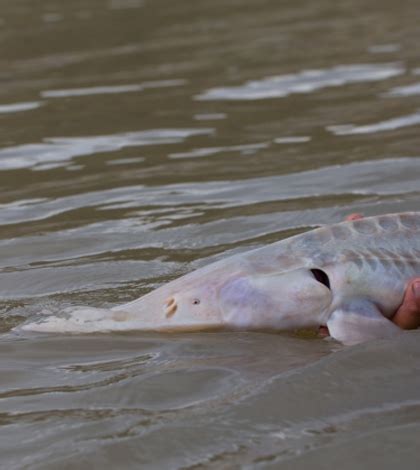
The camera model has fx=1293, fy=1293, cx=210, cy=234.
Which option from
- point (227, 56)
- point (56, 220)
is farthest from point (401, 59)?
point (56, 220)

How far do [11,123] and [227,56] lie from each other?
9.77 feet

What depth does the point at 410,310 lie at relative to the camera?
5.05 m

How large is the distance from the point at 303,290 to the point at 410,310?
1.40 ft

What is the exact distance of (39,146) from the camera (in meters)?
9.37

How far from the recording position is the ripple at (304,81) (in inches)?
423

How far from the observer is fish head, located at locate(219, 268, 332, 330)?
5035 mm

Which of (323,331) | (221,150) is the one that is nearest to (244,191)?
(221,150)

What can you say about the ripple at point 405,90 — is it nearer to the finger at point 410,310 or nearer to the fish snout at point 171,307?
the finger at point 410,310

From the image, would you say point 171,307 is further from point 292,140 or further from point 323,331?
point 292,140

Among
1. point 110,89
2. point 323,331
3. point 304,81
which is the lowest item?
point 323,331

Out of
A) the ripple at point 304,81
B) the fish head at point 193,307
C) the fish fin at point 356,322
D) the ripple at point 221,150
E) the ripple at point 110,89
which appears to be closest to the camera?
the fish fin at point 356,322

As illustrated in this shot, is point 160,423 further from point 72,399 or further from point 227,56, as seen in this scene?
point 227,56

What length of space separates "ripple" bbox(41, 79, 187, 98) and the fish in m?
6.02

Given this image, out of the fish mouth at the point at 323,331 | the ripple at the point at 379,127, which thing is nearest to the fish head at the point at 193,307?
the fish mouth at the point at 323,331
